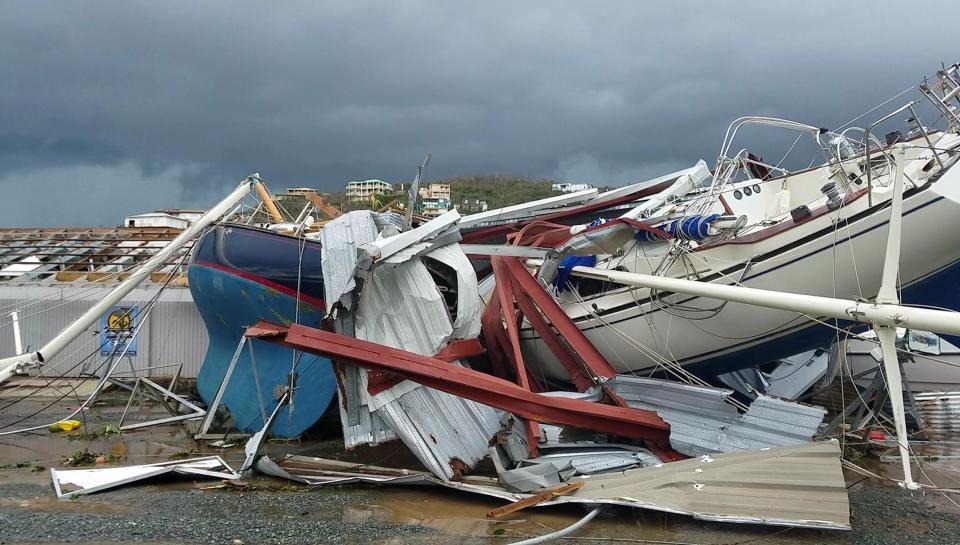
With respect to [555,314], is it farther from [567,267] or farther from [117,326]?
[117,326]

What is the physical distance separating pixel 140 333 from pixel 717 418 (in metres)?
12.9

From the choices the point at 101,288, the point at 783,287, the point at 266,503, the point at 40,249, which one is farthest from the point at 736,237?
the point at 40,249

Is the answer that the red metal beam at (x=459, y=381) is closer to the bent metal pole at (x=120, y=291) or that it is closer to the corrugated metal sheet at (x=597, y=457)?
the corrugated metal sheet at (x=597, y=457)

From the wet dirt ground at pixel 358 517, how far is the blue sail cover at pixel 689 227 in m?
3.28

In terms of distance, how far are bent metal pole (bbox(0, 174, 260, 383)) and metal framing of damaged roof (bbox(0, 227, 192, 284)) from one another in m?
5.01

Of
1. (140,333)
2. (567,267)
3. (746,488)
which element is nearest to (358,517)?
(746,488)

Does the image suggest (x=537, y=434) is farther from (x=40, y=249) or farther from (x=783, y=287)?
(x=40, y=249)

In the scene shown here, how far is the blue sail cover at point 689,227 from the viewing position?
9422 mm

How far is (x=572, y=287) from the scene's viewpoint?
1105cm

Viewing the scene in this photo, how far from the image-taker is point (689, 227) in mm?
9562

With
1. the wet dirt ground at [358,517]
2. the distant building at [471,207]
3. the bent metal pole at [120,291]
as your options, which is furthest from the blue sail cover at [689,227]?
the distant building at [471,207]

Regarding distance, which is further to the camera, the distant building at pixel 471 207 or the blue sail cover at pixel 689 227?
the distant building at pixel 471 207

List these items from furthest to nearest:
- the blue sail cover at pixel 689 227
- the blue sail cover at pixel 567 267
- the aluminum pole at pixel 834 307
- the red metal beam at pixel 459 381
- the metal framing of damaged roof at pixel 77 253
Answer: the metal framing of damaged roof at pixel 77 253 → the blue sail cover at pixel 567 267 → the blue sail cover at pixel 689 227 → the red metal beam at pixel 459 381 → the aluminum pole at pixel 834 307

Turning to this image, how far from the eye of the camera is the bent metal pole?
10.7 m
